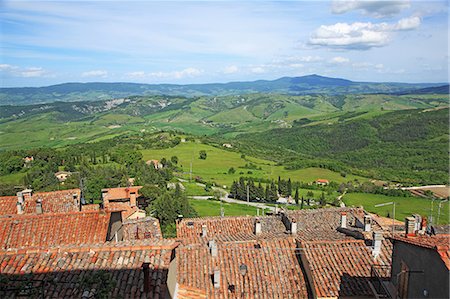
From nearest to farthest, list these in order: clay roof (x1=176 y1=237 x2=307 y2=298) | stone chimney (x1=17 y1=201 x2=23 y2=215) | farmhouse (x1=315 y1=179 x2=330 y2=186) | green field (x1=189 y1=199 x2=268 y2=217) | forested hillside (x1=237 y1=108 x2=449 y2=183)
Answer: clay roof (x1=176 y1=237 x2=307 y2=298), stone chimney (x1=17 y1=201 x2=23 y2=215), green field (x1=189 y1=199 x2=268 y2=217), farmhouse (x1=315 y1=179 x2=330 y2=186), forested hillside (x1=237 y1=108 x2=449 y2=183)

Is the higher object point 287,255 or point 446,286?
point 446,286

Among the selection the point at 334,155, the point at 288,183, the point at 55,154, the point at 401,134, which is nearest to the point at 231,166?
the point at 288,183

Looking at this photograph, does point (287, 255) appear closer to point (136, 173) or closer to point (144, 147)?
point (136, 173)

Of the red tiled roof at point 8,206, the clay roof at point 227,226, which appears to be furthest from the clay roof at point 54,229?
the clay roof at point 227,226

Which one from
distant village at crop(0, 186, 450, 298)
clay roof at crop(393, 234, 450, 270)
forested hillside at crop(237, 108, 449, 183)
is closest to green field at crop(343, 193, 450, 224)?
forested hillside at crop(237, 108, 449, 183)

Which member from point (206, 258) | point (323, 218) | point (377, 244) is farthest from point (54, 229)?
point (323, 218)

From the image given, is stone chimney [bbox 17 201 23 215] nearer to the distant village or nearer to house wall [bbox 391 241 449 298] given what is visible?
the distant village
